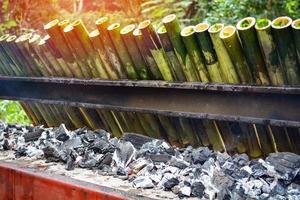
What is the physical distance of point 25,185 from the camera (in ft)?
10.4

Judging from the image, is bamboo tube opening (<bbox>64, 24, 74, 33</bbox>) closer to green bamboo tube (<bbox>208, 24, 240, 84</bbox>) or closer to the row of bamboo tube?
the row of bamboo tube

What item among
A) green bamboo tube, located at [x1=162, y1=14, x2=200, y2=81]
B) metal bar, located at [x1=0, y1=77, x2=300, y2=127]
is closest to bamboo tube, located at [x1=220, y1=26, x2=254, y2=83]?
metal bar, located at [x1=0, y1=77, x2=300, y2=127]

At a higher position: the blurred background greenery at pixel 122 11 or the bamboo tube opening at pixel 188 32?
the bamboo tube opening at pixel 188 32

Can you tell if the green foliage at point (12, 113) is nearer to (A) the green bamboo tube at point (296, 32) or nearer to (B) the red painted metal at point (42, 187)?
(B) the red painted metal at point (42, 187)

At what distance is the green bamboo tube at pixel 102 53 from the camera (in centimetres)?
390

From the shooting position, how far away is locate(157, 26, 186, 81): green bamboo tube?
3428 mm

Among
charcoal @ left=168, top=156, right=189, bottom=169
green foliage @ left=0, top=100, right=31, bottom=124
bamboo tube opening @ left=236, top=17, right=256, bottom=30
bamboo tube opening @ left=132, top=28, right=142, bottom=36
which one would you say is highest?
bamboo tube opening @ left=132, top=28, right=142, bottom=36

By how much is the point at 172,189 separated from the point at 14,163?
1509 mm

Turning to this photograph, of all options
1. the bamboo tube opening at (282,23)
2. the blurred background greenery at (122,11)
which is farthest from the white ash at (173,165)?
the blurred background greenery at (122,11)

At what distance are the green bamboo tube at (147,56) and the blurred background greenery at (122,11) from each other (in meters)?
4.69

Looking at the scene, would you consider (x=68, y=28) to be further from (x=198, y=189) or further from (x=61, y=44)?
(x=198, y=189)

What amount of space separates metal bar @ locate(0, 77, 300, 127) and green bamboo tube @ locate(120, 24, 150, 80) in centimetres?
13

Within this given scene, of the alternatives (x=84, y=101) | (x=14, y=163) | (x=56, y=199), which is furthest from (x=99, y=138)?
(x=56, y=199)

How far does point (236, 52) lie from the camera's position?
10.2 feet
